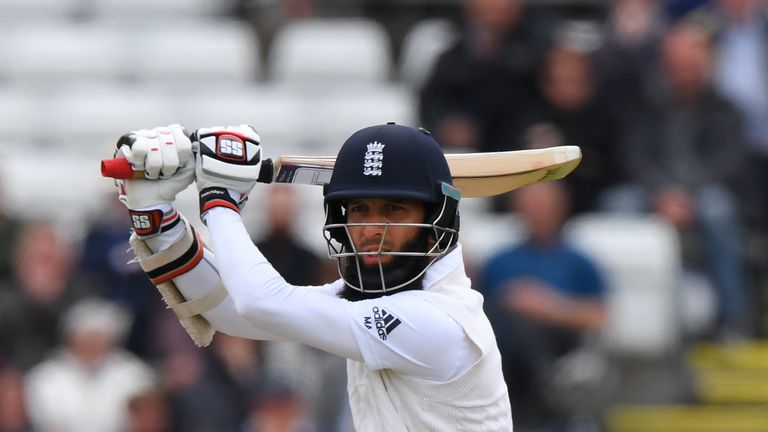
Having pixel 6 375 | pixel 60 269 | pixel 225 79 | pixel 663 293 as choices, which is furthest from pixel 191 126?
pixel 663 293

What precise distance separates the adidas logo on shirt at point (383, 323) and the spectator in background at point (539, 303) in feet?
11.5

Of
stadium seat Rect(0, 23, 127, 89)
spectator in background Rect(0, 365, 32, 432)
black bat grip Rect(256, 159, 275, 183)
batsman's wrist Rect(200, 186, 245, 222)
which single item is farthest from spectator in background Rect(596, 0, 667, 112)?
batsman's wrist Rect(200, 186, 245, 222)

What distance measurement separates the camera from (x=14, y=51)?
1014 cm

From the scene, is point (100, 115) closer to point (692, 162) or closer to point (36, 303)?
point (36, 303)

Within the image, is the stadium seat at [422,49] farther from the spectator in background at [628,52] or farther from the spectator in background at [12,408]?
the spectator in background at [12,408]

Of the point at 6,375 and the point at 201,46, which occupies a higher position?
the point at 201,46

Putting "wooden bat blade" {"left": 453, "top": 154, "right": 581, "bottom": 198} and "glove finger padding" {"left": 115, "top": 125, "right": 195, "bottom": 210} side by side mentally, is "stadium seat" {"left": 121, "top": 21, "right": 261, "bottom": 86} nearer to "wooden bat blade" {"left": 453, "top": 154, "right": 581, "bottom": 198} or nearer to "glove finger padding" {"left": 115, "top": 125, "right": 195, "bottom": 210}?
"wooden bat blade" {"left": 453, "top": 154, "right": 581, "bottom": 198}

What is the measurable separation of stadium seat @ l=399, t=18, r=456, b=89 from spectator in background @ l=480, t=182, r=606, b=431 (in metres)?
1.99

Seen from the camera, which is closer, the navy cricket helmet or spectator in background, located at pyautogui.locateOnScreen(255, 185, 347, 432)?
the navy cricket helmet

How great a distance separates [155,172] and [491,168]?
0.88 meters

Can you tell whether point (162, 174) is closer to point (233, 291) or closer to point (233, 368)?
point (233, 291)

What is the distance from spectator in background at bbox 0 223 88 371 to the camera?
7879 millimetres

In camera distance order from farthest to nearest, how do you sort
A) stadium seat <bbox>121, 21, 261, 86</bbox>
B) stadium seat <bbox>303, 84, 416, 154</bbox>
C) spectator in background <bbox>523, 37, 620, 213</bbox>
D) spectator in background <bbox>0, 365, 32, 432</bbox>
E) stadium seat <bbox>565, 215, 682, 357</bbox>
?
stadium seat <bbox>121, 21, 261, 86</bbox>
stadium seat <bbox>303, 84, 416, 154</bbox>
spectator in background <bbox>523, 37, 620, 213</bbox>
stadium seat <bbox>565, 215, 682, 357</bbox>
spectator in background <bbox>0, 365, 32, 432</bbox>

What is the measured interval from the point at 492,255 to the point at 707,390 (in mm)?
1319
